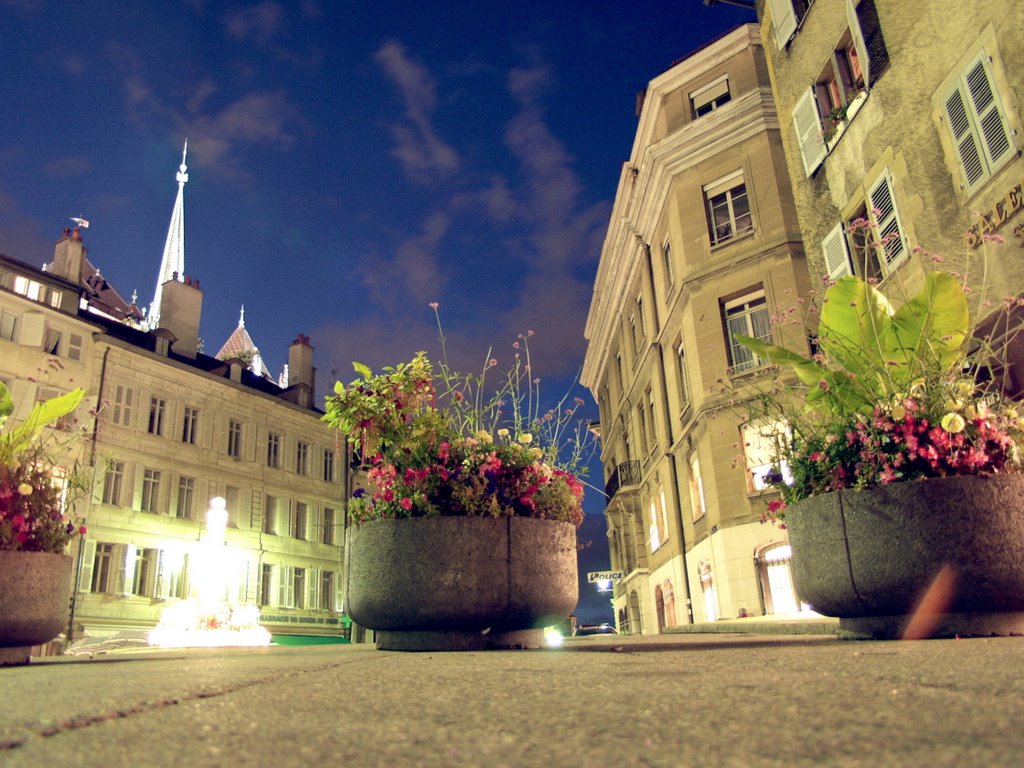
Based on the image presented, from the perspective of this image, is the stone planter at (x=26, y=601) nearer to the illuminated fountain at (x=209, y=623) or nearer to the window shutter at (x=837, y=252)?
the illuminated fountain at (x=209, y=623)

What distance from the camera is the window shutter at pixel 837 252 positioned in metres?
12.7

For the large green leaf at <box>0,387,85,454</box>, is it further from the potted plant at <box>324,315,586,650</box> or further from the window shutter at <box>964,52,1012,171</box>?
the window shutter at <box>964,52,1012,171</box>

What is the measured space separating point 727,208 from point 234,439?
21.1 m

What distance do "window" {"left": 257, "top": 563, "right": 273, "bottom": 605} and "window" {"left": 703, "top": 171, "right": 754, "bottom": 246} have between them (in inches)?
836

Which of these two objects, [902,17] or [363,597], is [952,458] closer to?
[363,597]

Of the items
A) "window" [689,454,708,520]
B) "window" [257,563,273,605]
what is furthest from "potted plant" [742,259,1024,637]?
"window" [257,563,273,605]

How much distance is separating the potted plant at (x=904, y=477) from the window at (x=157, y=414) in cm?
2732

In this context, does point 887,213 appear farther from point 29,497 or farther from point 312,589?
point 312,589

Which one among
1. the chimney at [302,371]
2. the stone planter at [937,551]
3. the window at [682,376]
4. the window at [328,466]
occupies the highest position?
the chimney at [302,371]

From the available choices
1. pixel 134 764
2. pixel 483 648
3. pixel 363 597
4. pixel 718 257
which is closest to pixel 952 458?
pixel 483 648

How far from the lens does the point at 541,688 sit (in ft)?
5.79

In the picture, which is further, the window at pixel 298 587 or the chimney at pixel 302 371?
the chimney at pixel 302 371

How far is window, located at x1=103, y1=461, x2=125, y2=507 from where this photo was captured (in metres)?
25.2

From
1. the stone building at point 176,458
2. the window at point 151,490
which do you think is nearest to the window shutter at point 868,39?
the stone building at point 176,458
